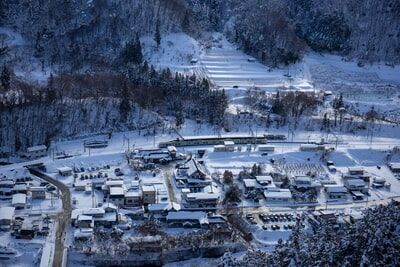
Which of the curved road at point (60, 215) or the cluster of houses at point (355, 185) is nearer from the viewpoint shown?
the curved road at point (60, 215)

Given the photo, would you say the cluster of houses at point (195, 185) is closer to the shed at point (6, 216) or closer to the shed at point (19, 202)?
the shed at point (19, 202)


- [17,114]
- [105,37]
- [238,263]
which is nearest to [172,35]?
[105,37]

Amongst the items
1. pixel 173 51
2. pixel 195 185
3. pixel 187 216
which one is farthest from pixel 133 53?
pixel 187 216

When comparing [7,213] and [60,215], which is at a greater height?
[7,213]

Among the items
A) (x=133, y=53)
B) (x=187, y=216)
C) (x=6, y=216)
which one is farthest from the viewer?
(x=133, y=53)

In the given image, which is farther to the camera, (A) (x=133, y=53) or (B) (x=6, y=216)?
(A) (x=133, y=53)

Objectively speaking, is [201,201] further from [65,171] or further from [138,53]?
[138,53]

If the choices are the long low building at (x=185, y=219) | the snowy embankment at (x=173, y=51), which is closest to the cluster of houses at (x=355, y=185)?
the long low building at (x=185, y=219)
